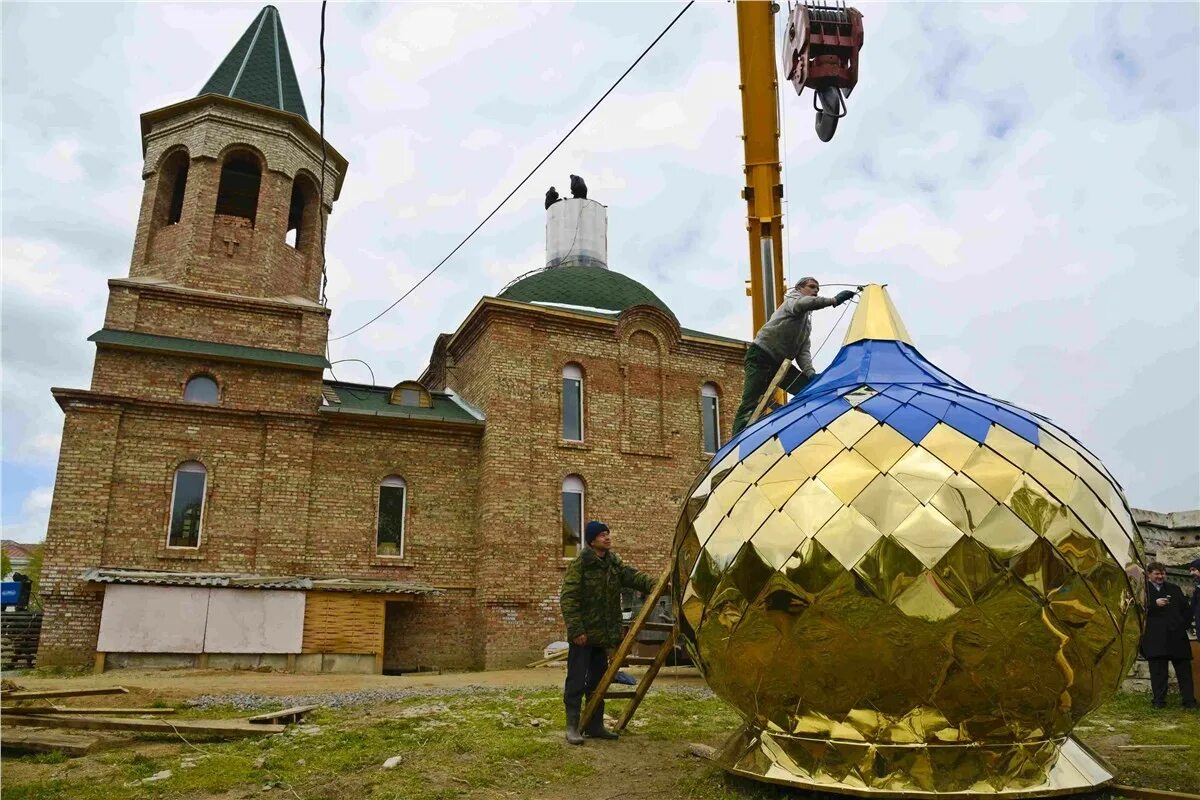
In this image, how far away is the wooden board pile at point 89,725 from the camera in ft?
18.8

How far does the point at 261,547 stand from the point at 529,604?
538cm

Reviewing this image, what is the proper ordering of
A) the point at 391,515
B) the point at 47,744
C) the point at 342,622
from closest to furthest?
the point at 47,744 < the point at 342,622 < the point at 391,515

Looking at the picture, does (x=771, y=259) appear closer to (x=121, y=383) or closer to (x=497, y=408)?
(x=497, y=408)

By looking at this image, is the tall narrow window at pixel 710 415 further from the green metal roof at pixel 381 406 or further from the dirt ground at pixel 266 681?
the dirt ground at pixel 266 681

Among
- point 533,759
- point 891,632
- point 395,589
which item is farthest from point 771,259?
point 395,589

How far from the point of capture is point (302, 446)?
17.1 meters

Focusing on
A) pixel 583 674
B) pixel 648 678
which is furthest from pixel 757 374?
pixel 583 674

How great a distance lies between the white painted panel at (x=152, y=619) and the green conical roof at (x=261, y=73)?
11.3 meters

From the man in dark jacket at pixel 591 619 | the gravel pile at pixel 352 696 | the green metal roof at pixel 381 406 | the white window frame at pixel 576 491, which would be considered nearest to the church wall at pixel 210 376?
the green metal roof at pixel 381 406

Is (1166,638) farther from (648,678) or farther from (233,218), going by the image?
(233,218)

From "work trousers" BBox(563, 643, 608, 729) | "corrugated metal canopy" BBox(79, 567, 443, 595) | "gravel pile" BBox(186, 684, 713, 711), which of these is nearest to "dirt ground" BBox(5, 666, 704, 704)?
"gravel pile" BBox(186, 684, 713, 711)

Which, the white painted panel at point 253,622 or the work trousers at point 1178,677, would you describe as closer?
the work trousers at point 1178,677

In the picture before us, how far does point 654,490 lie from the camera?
63.1ft

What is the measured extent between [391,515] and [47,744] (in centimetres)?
1210
